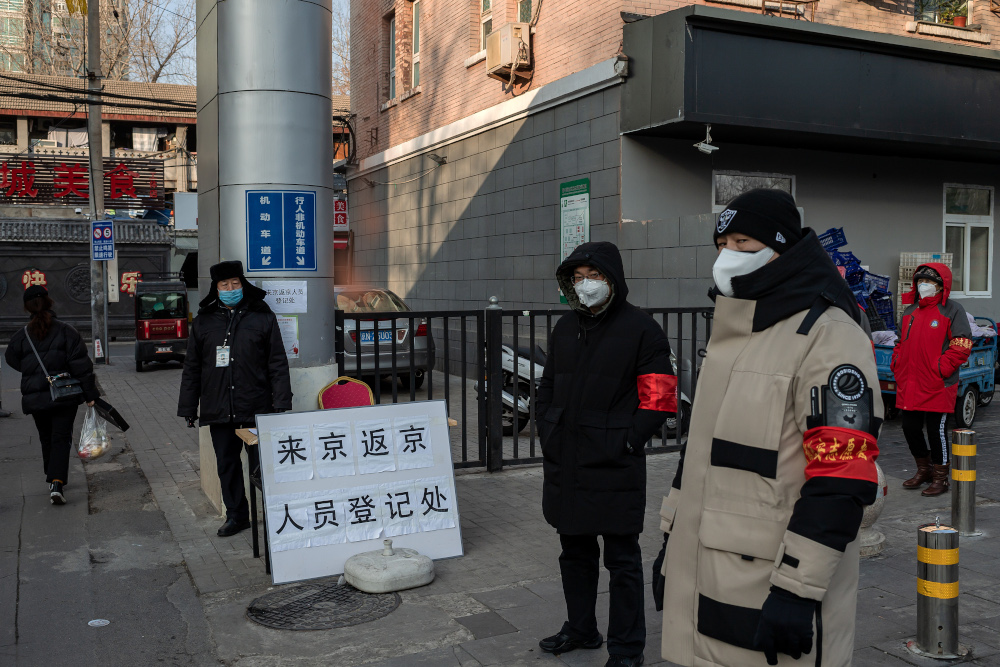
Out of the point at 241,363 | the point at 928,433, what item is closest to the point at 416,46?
the point at 241,363

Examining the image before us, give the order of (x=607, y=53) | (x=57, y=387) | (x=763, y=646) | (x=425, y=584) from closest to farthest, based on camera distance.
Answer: (x=763, y=646), (x=425, y=584), (x=57, y=387), (x=607, y=53)

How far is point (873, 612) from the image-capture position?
4695mm

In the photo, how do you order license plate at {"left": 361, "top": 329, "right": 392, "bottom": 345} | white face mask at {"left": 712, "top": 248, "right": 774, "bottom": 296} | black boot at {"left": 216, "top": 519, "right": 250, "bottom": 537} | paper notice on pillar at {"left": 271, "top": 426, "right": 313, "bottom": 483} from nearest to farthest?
white face mask at {"left": 712, "top": 248, "right": 774, "bottom": 296} < paper notice on pillar at {"left": 271, "top": 426, "right": 313, "bottom": 483} < black boot at {"left": 216, "top": 519, "right": 250, "bottom": 537} < license plate at {"left": 361, "top": 329, "right": 392, "bottom": 345}

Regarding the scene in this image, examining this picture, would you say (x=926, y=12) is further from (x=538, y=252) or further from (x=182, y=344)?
(x=182, y=344)

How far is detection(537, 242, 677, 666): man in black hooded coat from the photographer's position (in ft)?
12.7

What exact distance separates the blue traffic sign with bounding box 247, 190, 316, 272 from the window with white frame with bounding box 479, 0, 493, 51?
9.57 m

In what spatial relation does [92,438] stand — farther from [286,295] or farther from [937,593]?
[937,593]

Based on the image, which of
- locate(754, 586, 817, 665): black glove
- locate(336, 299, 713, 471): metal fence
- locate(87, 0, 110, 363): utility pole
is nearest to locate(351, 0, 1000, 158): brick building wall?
locate(336, 299, 713, 471): metal fence

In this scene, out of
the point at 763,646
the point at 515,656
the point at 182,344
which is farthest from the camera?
the point at 182,344

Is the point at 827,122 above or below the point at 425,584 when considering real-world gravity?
above

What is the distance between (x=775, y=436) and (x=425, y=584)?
337 centimetres

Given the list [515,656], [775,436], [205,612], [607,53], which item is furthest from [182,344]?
[775,436]

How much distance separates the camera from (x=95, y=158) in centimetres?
2081

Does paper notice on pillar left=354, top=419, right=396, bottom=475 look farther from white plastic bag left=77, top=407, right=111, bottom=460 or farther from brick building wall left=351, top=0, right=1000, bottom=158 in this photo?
brick building wall left=351, top=0, right=1000, bottom=158
